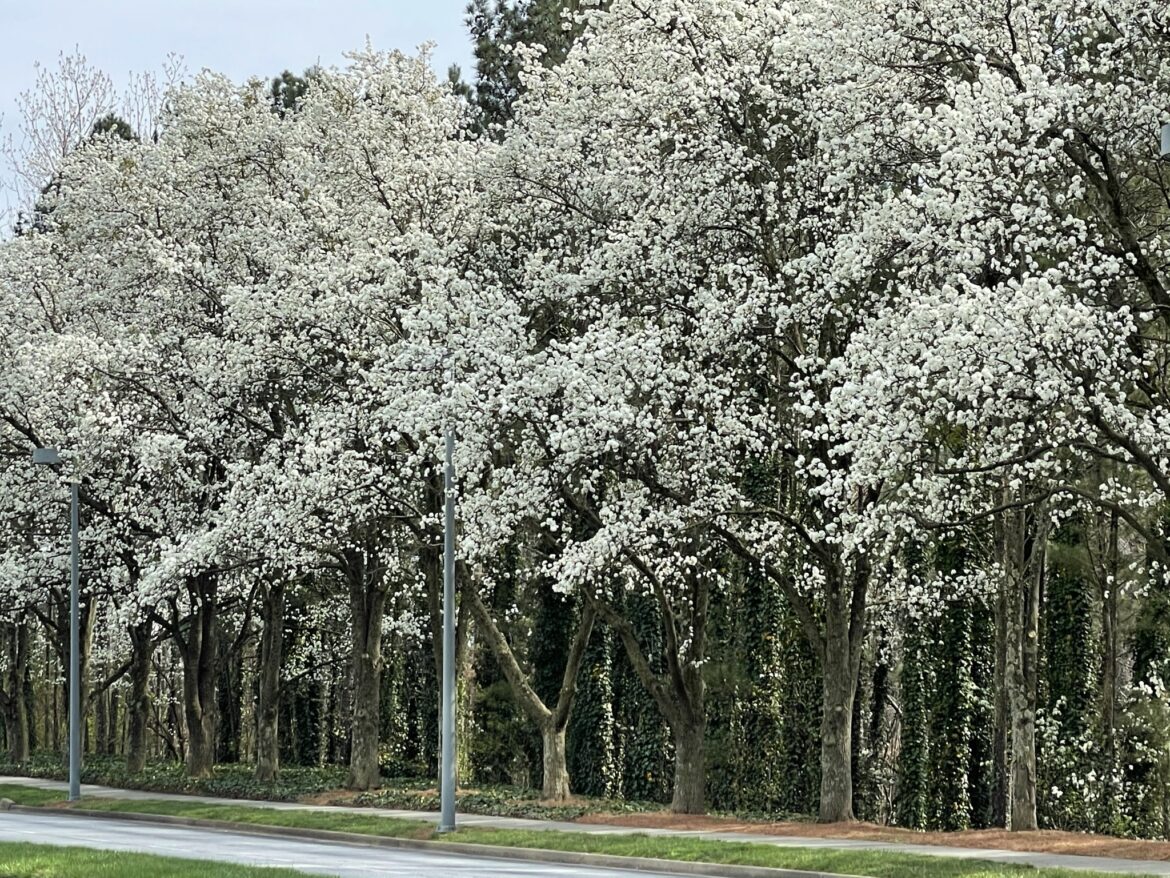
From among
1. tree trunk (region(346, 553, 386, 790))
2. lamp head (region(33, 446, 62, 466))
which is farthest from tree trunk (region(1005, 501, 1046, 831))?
lamp head (region(33, 446, 62, 466))

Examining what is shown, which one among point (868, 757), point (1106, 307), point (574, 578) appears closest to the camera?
point (1106, 307)

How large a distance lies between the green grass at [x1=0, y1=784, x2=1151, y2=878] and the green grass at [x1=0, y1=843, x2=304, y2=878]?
56 centimetres

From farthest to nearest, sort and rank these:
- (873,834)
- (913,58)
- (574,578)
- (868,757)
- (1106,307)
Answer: (868,757) → (574,578) → (873,834) → (913,58) → (1106,307)

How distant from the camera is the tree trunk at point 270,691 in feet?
122

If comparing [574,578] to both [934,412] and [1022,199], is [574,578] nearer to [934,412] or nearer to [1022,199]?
[934,412]

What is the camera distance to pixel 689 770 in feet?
92.5

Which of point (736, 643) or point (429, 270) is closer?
point (429, 270)

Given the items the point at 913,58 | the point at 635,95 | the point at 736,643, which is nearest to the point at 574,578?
the point at 635,95

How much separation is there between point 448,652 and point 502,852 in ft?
12.8

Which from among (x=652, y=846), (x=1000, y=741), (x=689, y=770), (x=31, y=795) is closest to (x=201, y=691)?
(x=31, y=795)

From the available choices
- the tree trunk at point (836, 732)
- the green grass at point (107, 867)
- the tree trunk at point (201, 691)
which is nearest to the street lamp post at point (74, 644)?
the tree trunk at point (201, 691)

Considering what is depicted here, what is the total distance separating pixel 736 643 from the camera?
1425 inches

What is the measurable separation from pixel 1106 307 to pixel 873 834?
8.58 meters

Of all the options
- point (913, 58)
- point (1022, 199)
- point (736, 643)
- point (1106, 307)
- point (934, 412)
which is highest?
point (913, 58)
